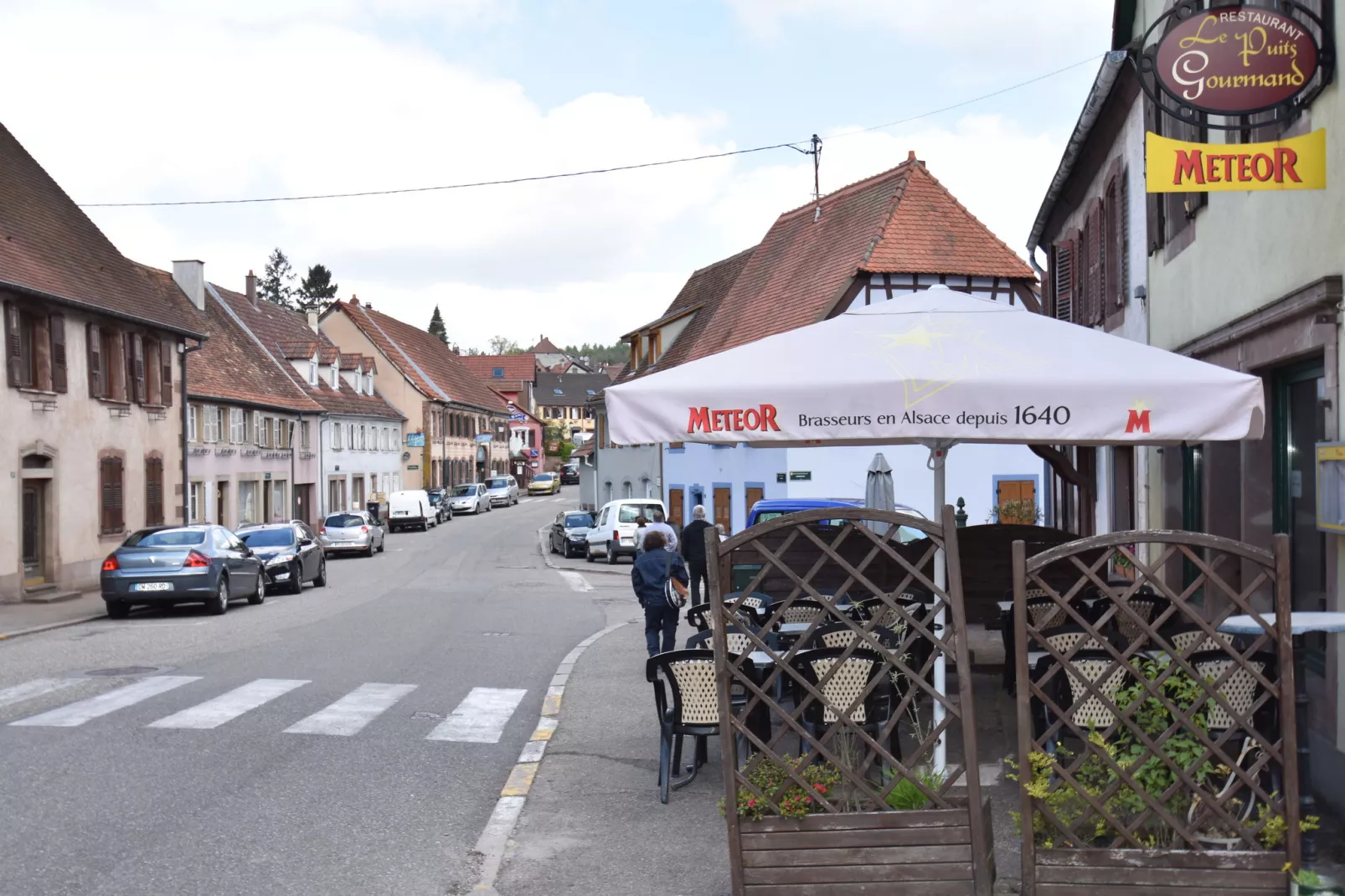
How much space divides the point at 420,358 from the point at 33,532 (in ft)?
177

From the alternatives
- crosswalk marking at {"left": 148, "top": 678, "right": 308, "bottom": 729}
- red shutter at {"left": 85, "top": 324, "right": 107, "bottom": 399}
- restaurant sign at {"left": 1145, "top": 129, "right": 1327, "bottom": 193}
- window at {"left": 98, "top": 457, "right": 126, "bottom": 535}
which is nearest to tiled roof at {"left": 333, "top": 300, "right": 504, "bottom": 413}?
window at {"left": 98, "top": 457, "right": 126, "bottom": 535}

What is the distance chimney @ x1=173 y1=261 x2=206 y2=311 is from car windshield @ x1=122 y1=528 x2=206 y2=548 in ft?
87.9

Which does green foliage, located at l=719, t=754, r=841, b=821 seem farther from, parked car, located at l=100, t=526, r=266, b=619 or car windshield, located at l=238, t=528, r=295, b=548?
car windshield, located at l=238, t=528, r=295, b=548

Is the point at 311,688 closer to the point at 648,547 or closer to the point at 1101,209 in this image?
the point at 648,547

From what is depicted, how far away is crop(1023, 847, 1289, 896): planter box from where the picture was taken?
5.16 m

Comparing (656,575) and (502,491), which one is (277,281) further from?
(656,575)

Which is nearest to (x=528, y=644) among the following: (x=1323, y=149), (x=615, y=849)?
(x=615, y=849)

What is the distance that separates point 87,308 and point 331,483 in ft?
95.1

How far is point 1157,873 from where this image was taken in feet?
17.1

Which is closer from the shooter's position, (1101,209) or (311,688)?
(311,688)

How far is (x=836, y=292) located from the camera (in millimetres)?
30469

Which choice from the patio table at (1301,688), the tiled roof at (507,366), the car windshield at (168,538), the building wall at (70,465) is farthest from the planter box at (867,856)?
the tiled roof at (507,366)

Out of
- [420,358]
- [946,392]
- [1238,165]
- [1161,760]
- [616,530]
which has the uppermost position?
[420,358]

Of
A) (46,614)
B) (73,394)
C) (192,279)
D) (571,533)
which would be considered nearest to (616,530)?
(571,533)
